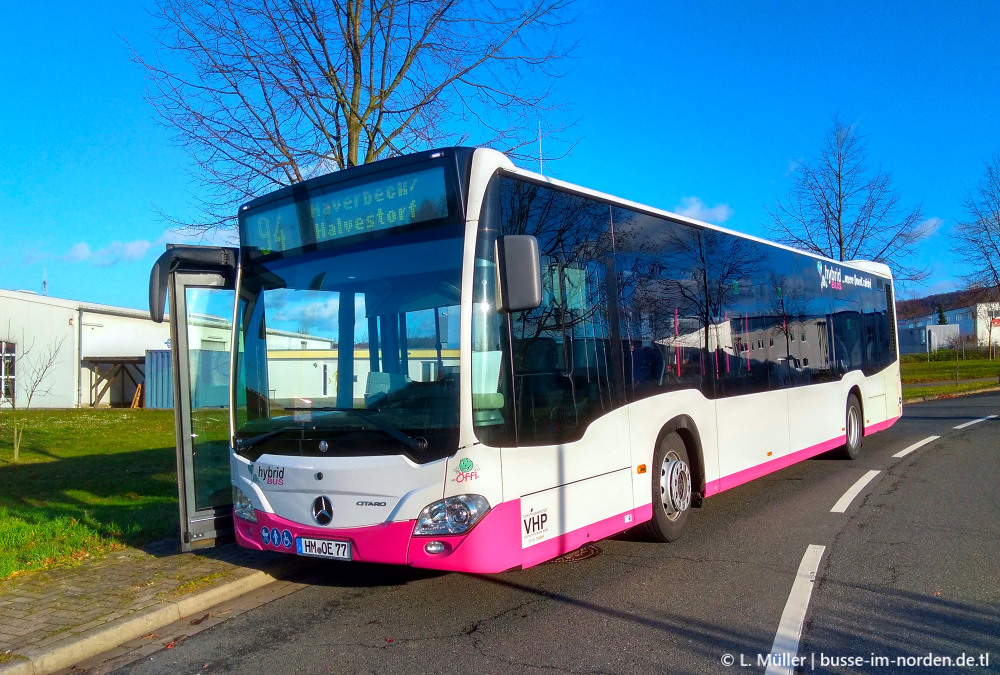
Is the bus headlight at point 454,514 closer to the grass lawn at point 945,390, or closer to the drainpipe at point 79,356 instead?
the grass lawn at point 945,390

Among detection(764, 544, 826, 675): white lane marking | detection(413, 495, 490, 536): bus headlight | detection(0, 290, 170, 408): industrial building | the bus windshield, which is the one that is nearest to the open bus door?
the bus windshield

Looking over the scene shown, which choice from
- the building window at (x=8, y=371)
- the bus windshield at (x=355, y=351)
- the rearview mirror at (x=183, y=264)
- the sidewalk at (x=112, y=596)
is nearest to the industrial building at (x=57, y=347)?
the building window at (x=8, y=371)

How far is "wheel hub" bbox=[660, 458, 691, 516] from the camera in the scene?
7.04 meters

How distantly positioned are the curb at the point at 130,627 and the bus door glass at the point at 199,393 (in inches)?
23.5

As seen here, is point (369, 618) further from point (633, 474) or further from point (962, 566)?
point (962, 566)

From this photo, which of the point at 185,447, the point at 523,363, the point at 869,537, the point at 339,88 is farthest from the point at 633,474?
the point at 339,88

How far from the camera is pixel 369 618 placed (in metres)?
5.50

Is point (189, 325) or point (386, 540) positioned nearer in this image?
point (386, 540)

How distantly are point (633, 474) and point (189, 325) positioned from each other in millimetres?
3946

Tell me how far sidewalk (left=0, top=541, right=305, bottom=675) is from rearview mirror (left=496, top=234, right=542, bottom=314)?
326 cm

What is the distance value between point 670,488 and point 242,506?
3.65 meters

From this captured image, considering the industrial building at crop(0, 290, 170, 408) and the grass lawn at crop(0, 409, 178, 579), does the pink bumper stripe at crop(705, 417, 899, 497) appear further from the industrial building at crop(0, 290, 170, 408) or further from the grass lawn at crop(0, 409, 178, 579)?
the industrial building at crop(0, 290, 170, 408)

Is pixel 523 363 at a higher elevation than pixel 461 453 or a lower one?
higher

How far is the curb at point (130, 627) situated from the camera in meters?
4.76
